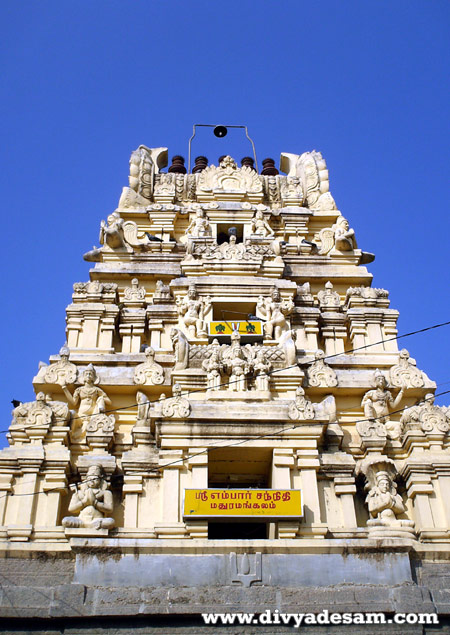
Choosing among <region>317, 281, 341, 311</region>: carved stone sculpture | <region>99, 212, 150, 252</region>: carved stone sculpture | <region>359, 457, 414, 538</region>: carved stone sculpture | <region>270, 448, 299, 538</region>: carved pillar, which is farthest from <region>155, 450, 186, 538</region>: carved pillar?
<region>99, 212, 150, 252</region>: carved stone sculpture

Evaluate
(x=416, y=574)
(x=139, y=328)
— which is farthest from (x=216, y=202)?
(x=416, y=574)

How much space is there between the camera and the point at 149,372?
18469 millimetres

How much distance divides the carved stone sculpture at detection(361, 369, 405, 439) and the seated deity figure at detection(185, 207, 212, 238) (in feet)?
25.1

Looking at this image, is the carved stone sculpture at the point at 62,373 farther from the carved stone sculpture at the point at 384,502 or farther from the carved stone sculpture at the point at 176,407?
the carved stone sculpture at the point at 384,502

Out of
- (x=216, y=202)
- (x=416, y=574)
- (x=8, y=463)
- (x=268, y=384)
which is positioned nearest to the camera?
(x=416, y=574)

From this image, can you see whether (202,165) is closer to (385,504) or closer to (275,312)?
(275,312)

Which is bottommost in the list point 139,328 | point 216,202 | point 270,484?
point 270,484

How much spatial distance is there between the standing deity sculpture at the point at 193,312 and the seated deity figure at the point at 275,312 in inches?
60.0

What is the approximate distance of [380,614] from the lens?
41.4 ft

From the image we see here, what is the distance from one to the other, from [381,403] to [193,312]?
18.1 ft

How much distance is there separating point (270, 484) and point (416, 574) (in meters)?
4.07

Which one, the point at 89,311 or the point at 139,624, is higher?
the point at 89,311

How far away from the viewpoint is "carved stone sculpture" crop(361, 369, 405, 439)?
17.8 metres

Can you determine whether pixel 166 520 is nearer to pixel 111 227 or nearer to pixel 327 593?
pixel 327 593
